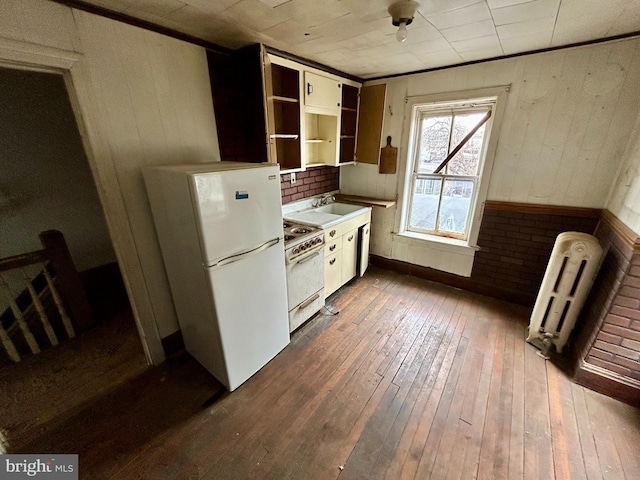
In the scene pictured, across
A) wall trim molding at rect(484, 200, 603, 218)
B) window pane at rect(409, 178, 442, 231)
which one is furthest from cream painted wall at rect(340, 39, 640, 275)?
window pane at rect(409, 178, 442, 231)

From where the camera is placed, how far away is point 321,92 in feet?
8.11

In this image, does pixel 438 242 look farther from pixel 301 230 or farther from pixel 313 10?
pixel 313 10

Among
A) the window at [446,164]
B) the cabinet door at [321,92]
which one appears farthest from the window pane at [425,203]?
the cabinet door at [321,92]

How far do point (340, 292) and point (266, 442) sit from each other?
1.74m

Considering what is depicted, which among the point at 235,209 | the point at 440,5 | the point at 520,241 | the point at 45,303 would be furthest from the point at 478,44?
the point at 45,303

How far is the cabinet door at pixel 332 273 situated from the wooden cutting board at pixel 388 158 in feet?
4.07

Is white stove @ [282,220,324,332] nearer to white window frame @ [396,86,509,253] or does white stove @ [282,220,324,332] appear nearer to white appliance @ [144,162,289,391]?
white appliance @ [144,162,289,391]

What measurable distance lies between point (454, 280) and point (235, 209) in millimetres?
2706

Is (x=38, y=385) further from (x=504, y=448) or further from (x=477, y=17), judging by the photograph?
(x=477, y=17)

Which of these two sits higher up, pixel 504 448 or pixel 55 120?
pixel 55 120

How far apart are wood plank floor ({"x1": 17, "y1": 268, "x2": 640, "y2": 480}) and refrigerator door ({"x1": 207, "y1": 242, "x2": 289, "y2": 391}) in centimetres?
18

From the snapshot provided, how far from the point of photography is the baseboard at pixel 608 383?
65.3 inches

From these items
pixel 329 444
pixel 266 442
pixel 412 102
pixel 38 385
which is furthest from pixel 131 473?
pixel 412 102

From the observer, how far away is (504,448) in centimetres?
145
